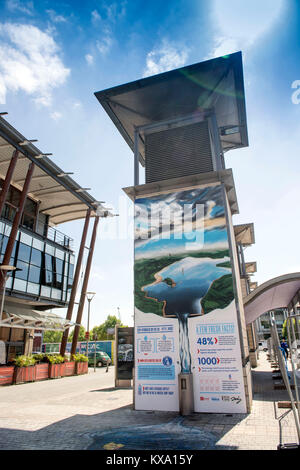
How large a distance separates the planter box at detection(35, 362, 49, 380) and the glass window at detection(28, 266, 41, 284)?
7743 millimetres

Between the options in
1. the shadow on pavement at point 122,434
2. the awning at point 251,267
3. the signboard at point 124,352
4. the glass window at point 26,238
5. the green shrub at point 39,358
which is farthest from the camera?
the awning at point 251,267

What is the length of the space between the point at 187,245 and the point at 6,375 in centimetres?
1579

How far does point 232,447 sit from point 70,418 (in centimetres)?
554

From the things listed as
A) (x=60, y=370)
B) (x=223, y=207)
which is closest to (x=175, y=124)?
(x=223, y=207)

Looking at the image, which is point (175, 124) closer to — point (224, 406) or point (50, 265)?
point (224, 406)

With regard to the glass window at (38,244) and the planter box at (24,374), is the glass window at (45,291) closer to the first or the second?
the glass window at (38,244)

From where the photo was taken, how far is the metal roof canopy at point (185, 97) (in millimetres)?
13297

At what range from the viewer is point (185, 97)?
14.3 meters

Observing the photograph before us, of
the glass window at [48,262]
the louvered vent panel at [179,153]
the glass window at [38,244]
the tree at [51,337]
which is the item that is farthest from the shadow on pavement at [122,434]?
the tree at [51,337]

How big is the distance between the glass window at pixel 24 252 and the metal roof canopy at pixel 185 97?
51.5 ft

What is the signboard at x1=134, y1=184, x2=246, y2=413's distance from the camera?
9992mm

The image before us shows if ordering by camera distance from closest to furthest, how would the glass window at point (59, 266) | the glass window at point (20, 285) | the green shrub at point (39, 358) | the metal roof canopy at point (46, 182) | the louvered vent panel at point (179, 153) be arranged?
the louvered vent panel at point (179, 153)
the metal roof canopy at point (46, 182)
the green shrub at point (39, 358)
the glass window at point (20, 285)
the glass window at point (59, 266)

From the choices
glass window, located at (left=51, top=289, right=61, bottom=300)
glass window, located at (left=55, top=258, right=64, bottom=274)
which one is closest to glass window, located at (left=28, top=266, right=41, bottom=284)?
glass window, located at (left=51, top=289, right=61, bottom=300)

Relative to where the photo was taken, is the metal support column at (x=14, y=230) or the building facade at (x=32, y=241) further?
the building facade at (x=32, y=241)
